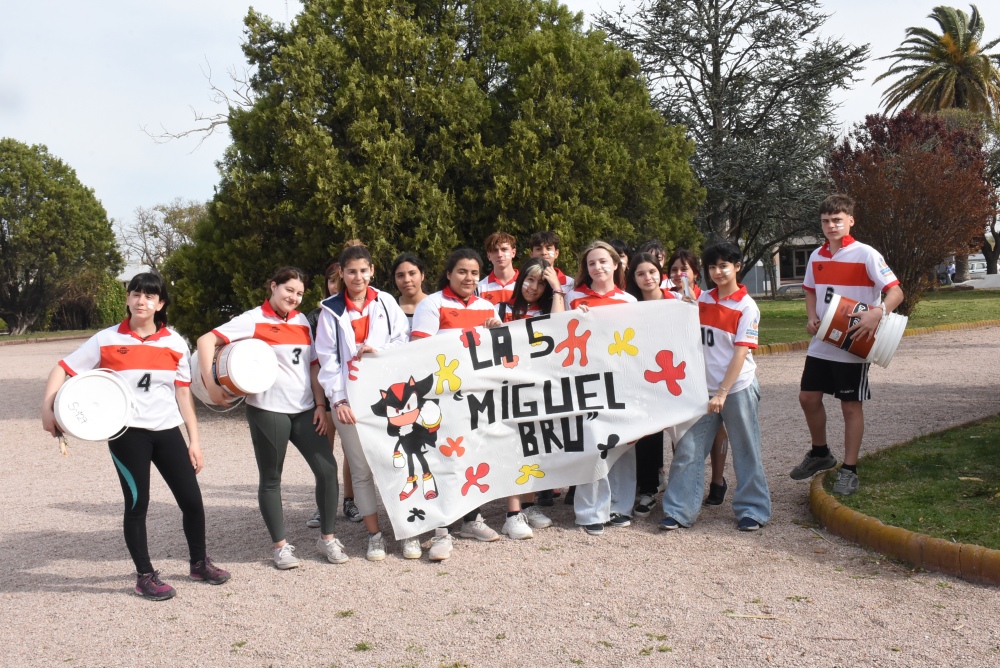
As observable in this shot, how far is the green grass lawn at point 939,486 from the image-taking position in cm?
512

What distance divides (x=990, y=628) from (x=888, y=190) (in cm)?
1856

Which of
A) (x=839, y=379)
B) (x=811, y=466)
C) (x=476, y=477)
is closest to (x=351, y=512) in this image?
(x=476, y=477)

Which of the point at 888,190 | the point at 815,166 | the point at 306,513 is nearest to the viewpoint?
the point at 306,513

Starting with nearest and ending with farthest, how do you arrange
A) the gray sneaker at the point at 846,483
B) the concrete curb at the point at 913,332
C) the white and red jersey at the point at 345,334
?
the white and red jersey at the point at 345,334 < the gray sneaker at the point at 846,483 < the concrete curb at the point at 913,332

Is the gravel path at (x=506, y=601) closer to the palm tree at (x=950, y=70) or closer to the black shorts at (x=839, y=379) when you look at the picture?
the black shorts at (x=839, y=379)

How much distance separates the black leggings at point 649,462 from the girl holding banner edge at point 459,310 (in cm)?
131

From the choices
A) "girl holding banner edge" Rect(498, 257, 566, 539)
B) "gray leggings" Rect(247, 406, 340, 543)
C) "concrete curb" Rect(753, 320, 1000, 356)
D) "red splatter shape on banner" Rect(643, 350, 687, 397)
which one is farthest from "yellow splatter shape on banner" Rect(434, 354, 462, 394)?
"concrete curb" Rect(753, 320, 1000, 356)

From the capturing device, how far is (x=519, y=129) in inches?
484

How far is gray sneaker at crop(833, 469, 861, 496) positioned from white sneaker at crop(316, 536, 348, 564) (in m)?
3.34

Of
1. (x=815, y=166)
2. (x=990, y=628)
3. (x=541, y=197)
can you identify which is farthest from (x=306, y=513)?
(x=815, y=166)

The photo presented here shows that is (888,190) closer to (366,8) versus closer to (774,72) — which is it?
(774,72)

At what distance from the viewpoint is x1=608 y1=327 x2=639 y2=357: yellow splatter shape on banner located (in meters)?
6.08

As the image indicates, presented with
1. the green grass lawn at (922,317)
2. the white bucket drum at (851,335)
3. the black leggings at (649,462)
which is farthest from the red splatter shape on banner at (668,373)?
the green grass lawn at (922,317)

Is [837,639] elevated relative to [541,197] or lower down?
lower down
